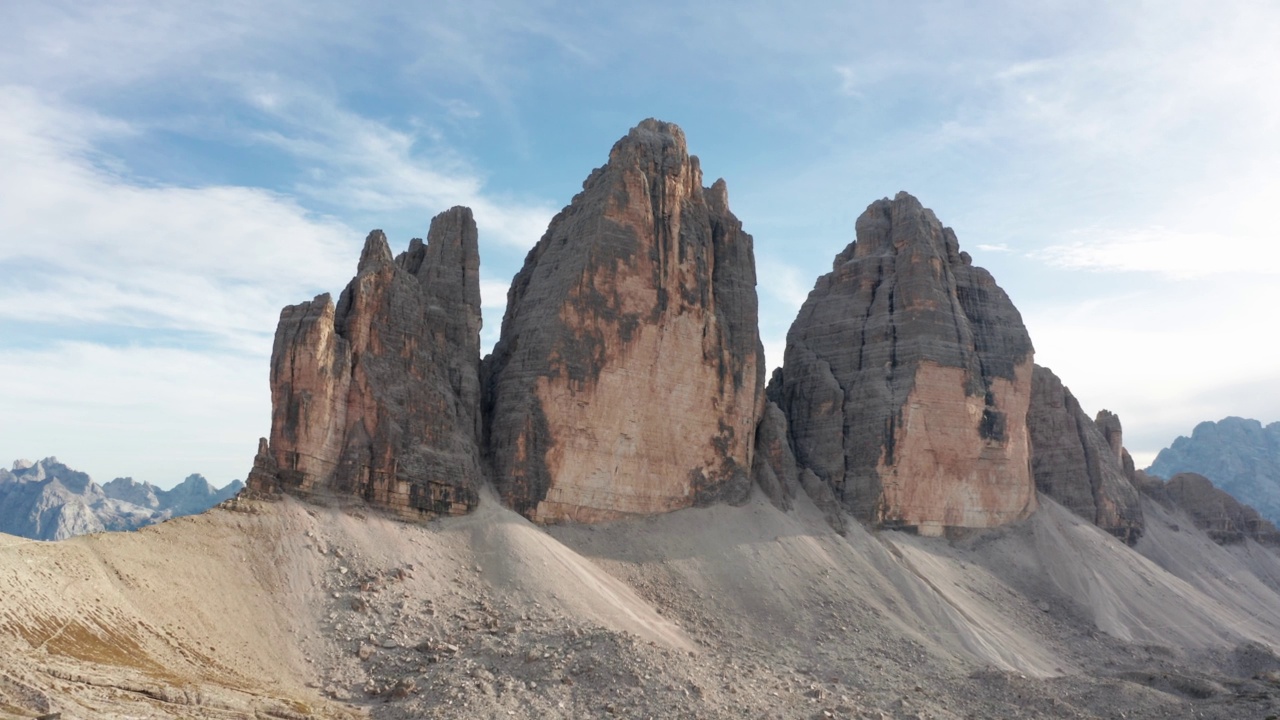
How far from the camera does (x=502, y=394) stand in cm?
5512

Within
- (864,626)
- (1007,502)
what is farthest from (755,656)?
(1007,502)

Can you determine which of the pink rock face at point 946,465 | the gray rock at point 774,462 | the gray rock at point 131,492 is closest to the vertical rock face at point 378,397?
the gray rock at point 774,462

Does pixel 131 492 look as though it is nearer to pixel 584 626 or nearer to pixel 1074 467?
pixel 1074 467

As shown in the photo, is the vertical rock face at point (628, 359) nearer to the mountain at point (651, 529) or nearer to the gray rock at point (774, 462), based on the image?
the mountain at point (651, 529)

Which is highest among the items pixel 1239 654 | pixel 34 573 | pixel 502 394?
pixel 502 394

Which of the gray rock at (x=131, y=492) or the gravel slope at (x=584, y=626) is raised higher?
the gray rock at (x=131, y=492)

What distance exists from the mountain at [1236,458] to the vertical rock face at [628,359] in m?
119

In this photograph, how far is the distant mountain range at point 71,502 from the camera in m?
130

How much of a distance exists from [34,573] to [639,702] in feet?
63.7

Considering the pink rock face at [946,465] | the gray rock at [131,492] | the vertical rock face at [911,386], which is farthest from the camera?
the gray rock at [131,492]

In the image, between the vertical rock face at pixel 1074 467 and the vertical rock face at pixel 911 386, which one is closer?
the vertical rock face at pixel 911 386

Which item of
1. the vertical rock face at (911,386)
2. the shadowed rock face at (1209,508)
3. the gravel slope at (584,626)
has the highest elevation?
the vertical rock face at (911,386)

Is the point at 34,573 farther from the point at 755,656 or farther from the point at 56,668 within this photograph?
the point at 755,656

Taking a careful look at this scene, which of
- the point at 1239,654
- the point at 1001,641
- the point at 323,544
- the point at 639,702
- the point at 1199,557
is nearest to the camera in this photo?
the point at 639,702
